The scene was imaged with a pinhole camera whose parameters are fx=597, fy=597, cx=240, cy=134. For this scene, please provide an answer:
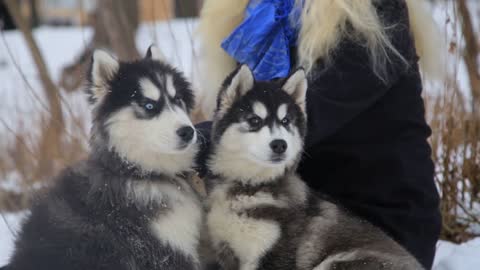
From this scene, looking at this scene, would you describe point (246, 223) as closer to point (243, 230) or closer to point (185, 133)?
point (243, 230)

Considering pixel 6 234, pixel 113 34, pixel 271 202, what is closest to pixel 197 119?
pixel 6 234

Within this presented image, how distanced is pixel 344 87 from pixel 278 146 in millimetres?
531

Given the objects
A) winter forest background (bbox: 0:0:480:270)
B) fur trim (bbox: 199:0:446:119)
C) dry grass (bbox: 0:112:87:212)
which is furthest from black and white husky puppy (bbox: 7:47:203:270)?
dry grass (bbox: 0:112:87:212)

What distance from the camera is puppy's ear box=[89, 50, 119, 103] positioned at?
8.14 ft

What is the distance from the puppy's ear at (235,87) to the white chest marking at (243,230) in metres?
0.45

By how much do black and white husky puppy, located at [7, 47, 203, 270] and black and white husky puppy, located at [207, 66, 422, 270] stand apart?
0.58ft

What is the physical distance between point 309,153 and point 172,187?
0.83 metres

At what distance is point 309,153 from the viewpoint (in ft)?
10.2

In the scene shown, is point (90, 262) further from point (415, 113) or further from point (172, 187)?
point (415, 113)

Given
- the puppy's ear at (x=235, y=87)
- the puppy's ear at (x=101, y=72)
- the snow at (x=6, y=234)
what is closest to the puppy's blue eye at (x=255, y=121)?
the puppy's ear at (x=235, y=87)

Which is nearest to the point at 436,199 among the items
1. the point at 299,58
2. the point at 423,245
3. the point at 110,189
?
the point at 423,245

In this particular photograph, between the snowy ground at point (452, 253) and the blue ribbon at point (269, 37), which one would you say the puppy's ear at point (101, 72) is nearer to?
the blue ribbon at point (269, 37)

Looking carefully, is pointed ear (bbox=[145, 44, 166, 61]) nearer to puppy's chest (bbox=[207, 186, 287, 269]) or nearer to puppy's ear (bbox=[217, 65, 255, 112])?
puppy's ear (bbox=[217, 65, 255, 112])

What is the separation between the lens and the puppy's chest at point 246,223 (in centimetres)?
262
